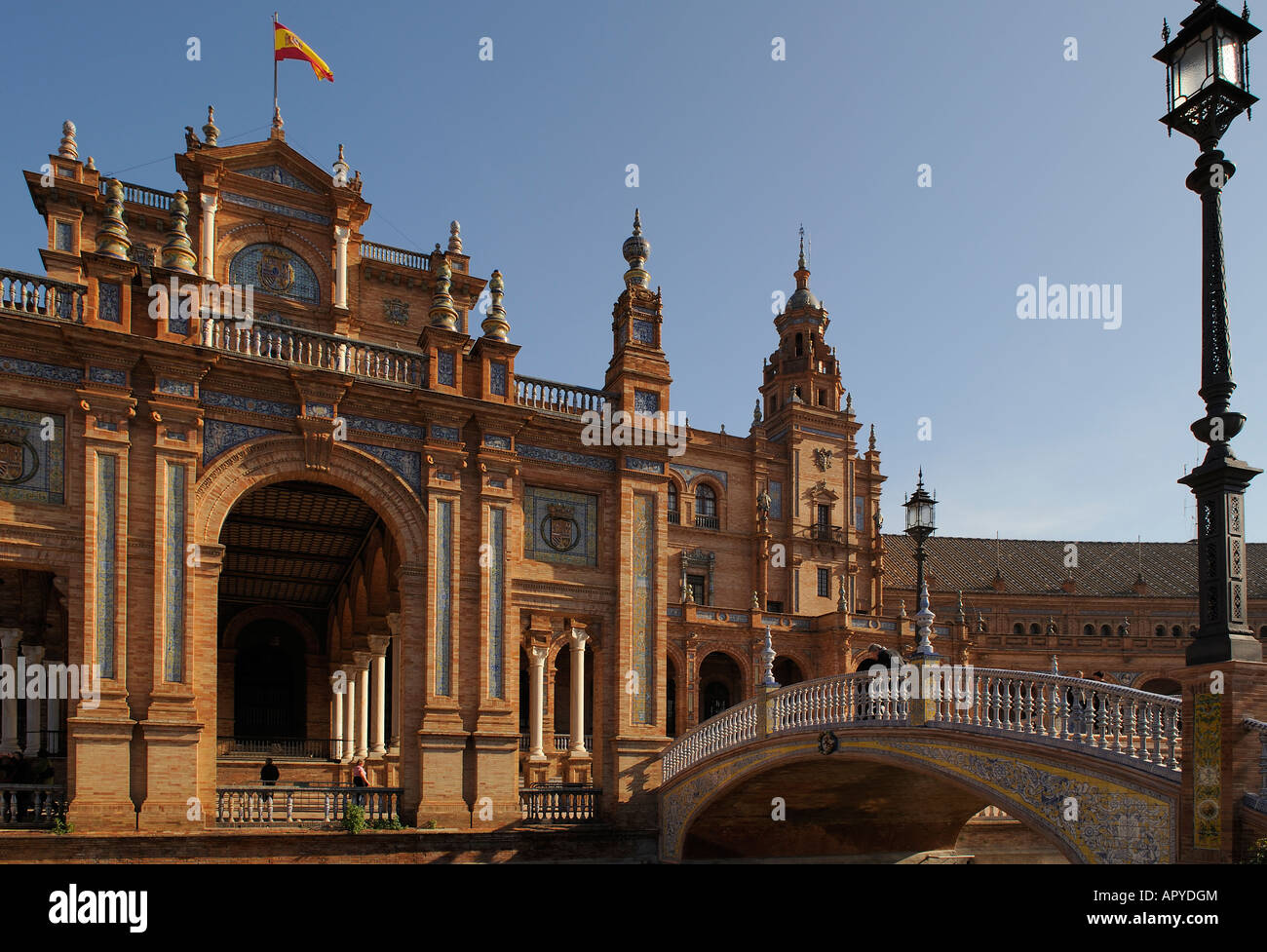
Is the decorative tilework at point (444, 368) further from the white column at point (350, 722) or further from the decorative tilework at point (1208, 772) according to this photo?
the decorative tilework at point (1208, 772)

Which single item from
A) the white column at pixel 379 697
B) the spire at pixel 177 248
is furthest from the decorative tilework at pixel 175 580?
the white column at pixel 379 697

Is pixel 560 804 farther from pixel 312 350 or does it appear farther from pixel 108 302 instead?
pixel 108 302

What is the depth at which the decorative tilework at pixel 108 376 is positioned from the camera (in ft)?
58.0

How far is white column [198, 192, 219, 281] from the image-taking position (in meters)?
27.1

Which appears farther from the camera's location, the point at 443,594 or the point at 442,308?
the point at 442,308

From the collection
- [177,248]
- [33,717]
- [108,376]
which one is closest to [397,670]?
[108,376]

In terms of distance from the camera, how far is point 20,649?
941 inches

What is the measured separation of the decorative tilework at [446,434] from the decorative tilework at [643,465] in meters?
3.79

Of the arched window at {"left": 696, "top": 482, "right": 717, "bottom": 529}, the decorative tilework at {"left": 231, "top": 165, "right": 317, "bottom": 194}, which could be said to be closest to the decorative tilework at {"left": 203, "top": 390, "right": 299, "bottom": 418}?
the decorative tilework at {"left": 231, "top": 165, "right": 317, "bottom": 194}

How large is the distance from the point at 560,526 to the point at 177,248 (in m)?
9.02

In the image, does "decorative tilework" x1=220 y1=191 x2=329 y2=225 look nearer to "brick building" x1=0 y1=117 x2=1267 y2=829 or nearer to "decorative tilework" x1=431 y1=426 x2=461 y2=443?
"brick building" x1=0 y1=117 x2=1267 y2=829

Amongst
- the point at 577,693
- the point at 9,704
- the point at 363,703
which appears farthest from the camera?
the point at 363,703

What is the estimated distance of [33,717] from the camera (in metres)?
23.0
